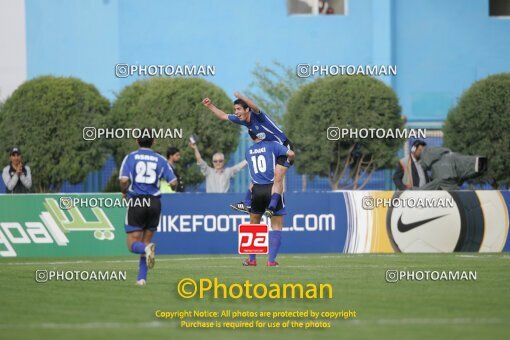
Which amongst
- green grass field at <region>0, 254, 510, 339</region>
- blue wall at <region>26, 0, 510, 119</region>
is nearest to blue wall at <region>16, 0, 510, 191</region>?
blue wall at <region>26, 0, 510, 119</region>

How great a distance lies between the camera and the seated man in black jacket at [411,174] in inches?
953

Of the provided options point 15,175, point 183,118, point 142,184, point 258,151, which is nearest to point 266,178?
point 258,151

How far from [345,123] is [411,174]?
19.4 ft

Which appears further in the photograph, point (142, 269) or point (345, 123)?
point (345, 123)

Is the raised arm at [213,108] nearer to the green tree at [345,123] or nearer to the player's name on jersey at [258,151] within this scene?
the player's name on jersey at [258,151]

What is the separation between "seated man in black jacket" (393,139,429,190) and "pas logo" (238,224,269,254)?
21.7ft

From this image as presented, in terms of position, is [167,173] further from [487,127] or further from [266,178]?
[487,127]

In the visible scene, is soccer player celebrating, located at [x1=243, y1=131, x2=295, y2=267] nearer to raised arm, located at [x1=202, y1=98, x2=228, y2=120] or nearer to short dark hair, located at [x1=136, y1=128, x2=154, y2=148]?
raised arm, located at [x1=202, y1=98, x2=228, y2=120]

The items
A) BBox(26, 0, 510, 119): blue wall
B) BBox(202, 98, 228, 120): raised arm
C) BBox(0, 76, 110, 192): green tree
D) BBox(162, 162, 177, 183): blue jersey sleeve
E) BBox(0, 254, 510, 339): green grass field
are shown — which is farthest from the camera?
BBox(26, 0, 510, 119): blue wall

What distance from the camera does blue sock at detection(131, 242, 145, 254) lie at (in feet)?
50.1

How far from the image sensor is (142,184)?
615 inches

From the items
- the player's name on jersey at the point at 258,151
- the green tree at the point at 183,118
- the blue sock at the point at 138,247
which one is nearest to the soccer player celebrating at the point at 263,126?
the player's name on jersey at the point at 258,151

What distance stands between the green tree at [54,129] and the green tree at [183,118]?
0.68 metres

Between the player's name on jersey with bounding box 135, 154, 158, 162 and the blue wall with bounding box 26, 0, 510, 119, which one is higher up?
the blue wall with bounding box 26, 0, 510, 119
